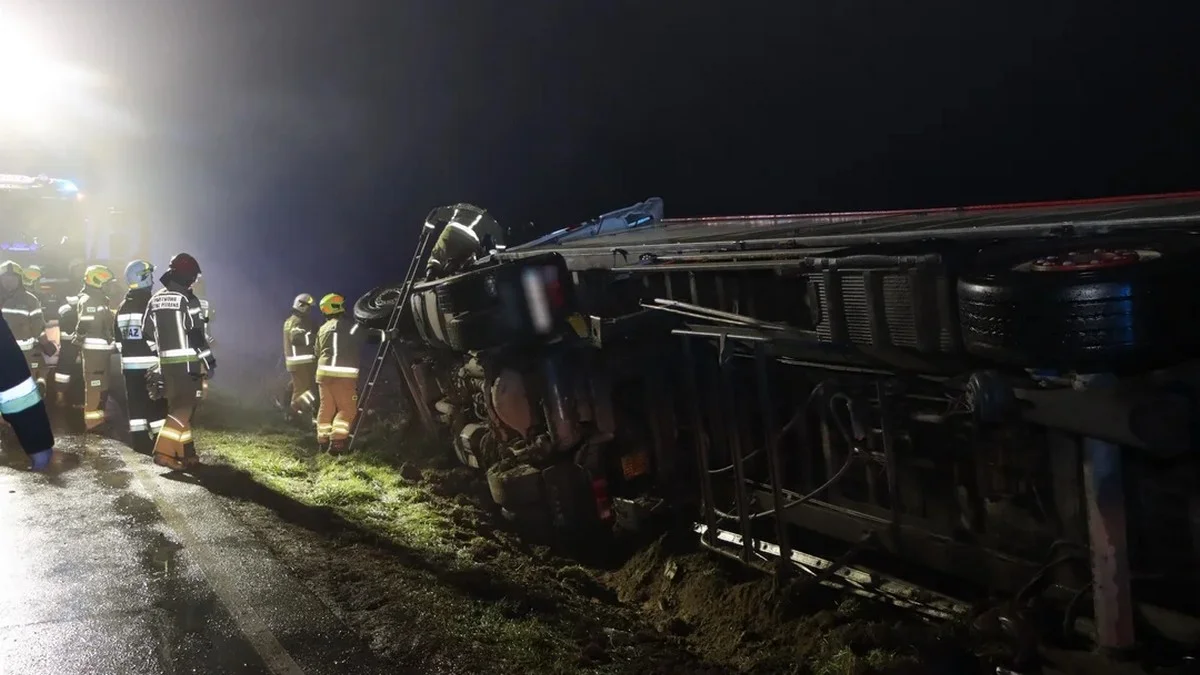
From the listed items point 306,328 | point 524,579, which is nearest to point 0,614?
point 524,579

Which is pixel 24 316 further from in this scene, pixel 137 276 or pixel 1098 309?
pixel 1098 309

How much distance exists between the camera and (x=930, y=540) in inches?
139

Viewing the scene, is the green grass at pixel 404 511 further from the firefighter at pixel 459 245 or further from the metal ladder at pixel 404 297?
the firefighter at pixel 459 245

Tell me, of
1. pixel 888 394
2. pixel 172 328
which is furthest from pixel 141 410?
pixel 888 394

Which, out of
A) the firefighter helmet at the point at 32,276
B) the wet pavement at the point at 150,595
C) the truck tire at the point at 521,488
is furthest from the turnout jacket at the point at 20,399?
the firefighter helmet at the point at 32,276

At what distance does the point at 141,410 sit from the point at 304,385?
7.74 feet

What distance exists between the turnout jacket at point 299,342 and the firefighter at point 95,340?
1.87 m

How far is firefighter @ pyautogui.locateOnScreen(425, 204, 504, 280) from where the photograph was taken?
7.53m

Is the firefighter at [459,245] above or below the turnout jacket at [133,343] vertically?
above

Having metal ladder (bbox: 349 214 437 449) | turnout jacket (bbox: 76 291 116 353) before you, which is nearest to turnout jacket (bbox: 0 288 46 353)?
turnout jacket (bbox: 76 291 116 353)

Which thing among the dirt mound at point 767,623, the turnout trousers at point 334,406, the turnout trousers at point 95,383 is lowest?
the dirt mound at point 767,623

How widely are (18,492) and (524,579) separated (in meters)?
4.34

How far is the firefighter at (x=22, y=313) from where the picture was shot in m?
10.5

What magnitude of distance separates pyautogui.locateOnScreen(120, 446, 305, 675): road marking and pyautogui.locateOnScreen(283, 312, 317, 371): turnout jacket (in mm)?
3717
